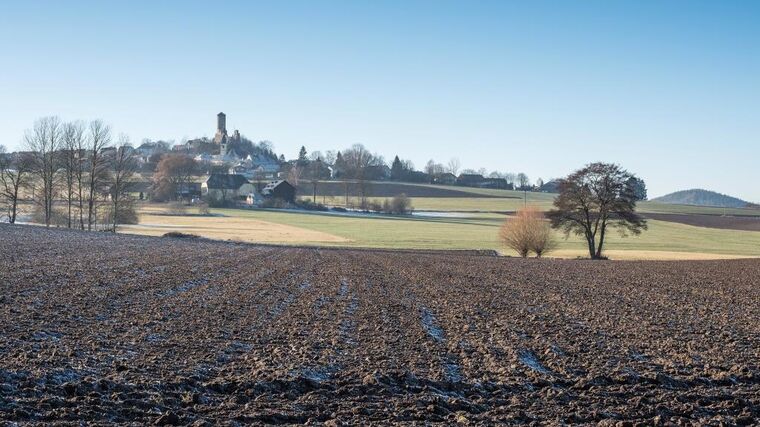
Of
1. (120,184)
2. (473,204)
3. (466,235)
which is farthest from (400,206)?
(120,184)

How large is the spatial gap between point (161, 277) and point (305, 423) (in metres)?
17.4

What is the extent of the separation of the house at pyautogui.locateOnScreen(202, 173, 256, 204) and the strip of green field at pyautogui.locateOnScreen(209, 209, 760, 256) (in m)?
22.5

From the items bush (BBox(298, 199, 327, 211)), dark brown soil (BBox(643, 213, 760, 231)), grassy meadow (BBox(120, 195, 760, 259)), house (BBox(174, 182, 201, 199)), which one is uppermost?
house (BBox(174, 182, 201, 199))

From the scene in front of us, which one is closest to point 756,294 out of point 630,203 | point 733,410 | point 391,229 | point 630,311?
point 630,311

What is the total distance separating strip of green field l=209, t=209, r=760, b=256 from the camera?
230 feet

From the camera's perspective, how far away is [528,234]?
201ft

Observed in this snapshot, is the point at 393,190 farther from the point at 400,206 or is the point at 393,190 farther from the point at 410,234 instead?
the point at 410,234

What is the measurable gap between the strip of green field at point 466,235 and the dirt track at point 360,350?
41628mm

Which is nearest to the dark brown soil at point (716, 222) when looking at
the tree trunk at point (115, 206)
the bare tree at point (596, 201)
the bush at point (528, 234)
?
the bare tree at point (596, 201)

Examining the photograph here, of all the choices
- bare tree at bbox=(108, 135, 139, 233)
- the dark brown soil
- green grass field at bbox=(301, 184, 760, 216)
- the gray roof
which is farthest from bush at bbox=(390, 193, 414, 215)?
bare tree at bbox=(108, 135, 139, 233)

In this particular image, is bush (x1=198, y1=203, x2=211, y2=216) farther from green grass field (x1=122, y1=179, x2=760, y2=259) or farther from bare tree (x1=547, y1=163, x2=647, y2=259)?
bare tree (x1=547, y1=163, x2=647, y2=259)

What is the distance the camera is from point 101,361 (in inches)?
485

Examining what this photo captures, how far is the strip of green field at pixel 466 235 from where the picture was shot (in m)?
70.1

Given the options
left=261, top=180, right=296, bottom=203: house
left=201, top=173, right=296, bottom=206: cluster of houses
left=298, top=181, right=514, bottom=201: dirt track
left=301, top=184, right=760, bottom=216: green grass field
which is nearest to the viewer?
left=201, top=173, right=296, bottom=206: cluster of houses
